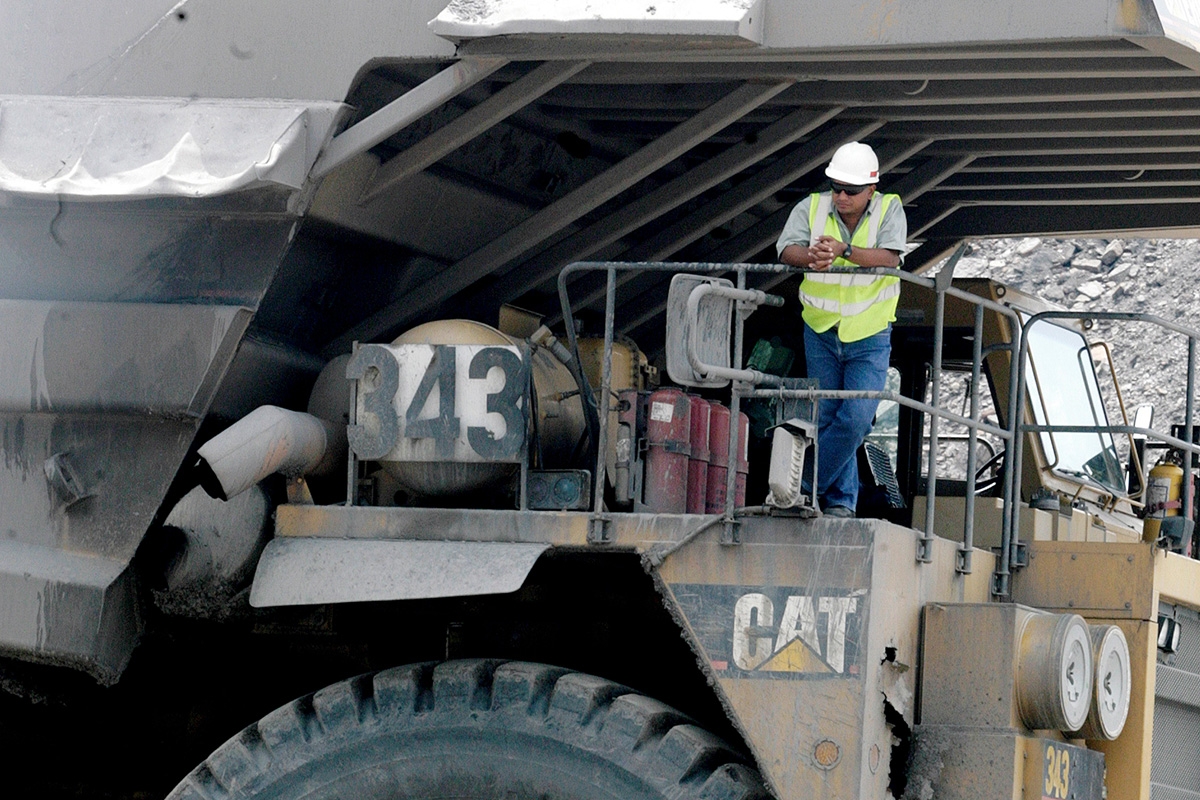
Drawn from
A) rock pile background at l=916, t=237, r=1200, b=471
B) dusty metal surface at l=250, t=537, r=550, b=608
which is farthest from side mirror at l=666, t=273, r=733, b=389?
rock pile background at l=916, t=237, r=1200, b=471

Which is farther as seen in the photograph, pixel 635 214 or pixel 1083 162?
pixel 1083 162

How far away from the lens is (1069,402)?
752 centimetres

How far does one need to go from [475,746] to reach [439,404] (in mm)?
994

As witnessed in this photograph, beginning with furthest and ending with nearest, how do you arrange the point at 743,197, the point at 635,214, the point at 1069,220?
1. the point at 1069,220
2. the point at 743,197
3. the point at 635,214

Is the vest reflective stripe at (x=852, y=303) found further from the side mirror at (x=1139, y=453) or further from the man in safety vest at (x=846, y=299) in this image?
the side mirror at (x=1139, y=453)

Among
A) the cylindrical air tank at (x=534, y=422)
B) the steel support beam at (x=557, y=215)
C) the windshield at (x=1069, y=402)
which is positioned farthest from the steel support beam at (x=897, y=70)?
the windshield at (x=1069, y=402)

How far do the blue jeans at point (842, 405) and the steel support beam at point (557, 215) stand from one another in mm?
782

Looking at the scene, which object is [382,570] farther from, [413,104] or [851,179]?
[851,179]

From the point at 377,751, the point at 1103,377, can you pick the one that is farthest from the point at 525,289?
the point at 1103,377

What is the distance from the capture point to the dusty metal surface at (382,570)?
16.3 ft

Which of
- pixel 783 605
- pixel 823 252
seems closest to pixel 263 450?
pixel 783 605

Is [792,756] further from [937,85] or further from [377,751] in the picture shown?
[937,85]

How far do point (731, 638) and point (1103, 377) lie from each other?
3900 millimetres

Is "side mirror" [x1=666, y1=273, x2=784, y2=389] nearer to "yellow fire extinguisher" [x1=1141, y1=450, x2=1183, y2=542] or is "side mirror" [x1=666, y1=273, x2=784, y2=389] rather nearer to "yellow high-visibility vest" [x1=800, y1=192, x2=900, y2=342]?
"yellow high-visibility vest" [x1=800, y1=192, x2=900, y2=342]
